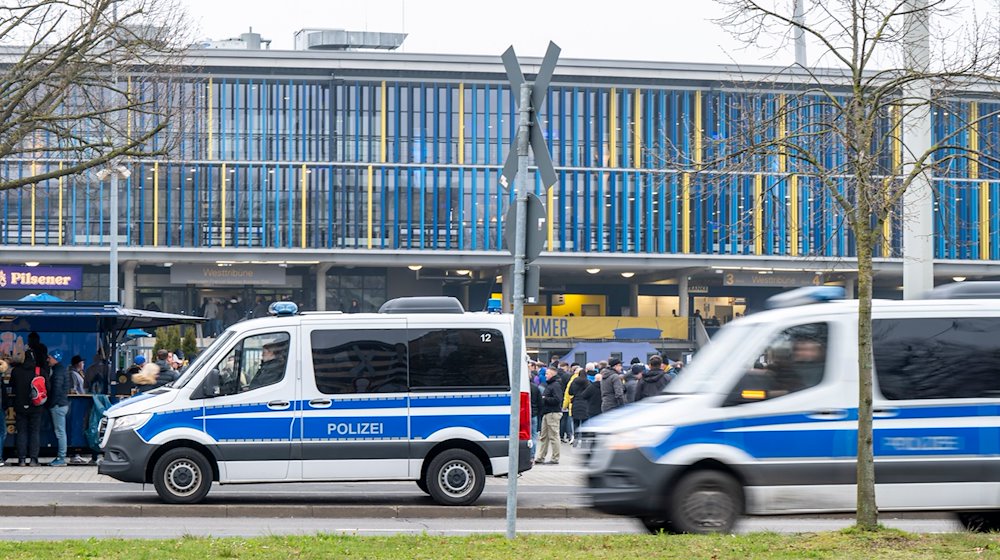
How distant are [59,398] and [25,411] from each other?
1.74 ft

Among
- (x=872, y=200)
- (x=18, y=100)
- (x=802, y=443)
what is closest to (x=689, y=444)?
(x=802, y=443)

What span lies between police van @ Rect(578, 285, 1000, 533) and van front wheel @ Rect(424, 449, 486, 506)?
321cm

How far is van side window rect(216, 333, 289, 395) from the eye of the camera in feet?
50.8

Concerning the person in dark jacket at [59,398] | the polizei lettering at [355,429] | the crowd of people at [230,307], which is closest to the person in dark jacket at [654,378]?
the polizei lettering at [355,429]

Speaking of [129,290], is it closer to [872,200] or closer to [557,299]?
[557,299]

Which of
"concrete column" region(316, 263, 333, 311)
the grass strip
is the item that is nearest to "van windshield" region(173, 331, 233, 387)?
the grass strip

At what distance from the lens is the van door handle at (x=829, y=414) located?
41.2ft

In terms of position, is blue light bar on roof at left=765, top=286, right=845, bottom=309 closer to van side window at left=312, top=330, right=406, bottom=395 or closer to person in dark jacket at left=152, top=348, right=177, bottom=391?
van side window at left=312, top=330, right=406, bottom=395

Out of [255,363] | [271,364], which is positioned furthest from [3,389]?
[271,364]

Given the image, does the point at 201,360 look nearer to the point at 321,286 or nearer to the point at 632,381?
the point at 632,381

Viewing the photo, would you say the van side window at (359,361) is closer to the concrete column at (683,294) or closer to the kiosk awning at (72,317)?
the kiosk awning at (72,317)

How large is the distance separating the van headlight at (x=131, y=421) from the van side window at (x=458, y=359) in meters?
3.09

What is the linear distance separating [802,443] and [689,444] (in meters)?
1.11

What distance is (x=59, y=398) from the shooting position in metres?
20.3
